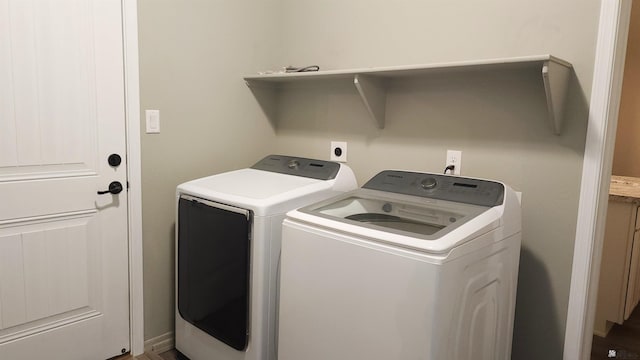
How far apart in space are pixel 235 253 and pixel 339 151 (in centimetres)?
88

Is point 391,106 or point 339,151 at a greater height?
point 391,106

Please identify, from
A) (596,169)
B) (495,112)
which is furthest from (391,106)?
(596,169)

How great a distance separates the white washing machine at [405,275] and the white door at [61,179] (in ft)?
3.30

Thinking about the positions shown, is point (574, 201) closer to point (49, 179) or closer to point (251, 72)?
point (251, 72)

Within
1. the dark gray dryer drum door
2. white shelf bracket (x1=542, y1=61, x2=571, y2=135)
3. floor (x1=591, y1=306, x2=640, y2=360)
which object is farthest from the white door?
floor (x1=591, y1=306, x2=640, y2=360)

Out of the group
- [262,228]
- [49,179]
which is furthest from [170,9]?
[262,228]

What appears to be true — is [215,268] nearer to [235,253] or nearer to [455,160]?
[235,253]

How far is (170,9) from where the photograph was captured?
2.12 metres

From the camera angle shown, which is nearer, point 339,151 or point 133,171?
point 133,171

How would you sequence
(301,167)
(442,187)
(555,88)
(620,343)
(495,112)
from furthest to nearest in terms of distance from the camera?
(620,343), (301,167), (495,112), (442,187), (555,88)

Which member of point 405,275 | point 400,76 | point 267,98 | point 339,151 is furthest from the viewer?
point 267,98

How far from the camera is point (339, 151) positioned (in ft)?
7.83

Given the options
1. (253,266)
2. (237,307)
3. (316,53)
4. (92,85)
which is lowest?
(237,307)

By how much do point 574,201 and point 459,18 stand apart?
89 cm
